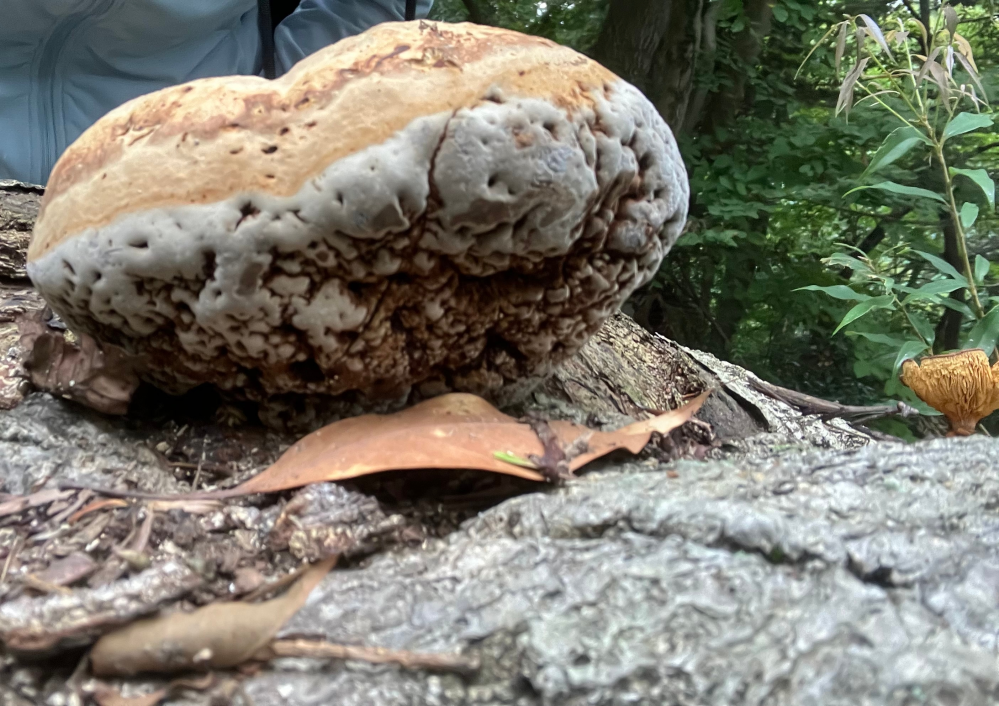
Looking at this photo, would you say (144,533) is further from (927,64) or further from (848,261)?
(927,64)

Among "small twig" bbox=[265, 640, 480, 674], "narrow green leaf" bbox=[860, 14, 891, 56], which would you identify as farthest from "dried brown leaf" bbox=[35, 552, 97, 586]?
"narrow green leaf" bbox=[860, 14, 891, 56]

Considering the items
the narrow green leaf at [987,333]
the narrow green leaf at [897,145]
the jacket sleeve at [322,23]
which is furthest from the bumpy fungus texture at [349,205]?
the jacket sleeve at [322,23]

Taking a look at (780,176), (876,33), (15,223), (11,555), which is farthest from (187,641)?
(780,176)

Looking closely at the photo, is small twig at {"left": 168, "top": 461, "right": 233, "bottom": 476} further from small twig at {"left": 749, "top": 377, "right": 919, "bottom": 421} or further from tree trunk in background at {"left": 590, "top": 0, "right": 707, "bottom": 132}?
tree trunk in background at {"left": 590, "top": 0, "right": 707, "bottom": 132}

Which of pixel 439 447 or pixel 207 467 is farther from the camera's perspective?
pixel 207 467

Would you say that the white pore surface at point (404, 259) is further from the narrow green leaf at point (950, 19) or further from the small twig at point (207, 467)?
the narrow green leaf at point (950, 19)

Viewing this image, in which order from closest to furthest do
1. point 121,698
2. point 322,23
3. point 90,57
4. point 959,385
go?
1. point 121,698
2. point 959,385
3. point 90,57
4. point 322,23
